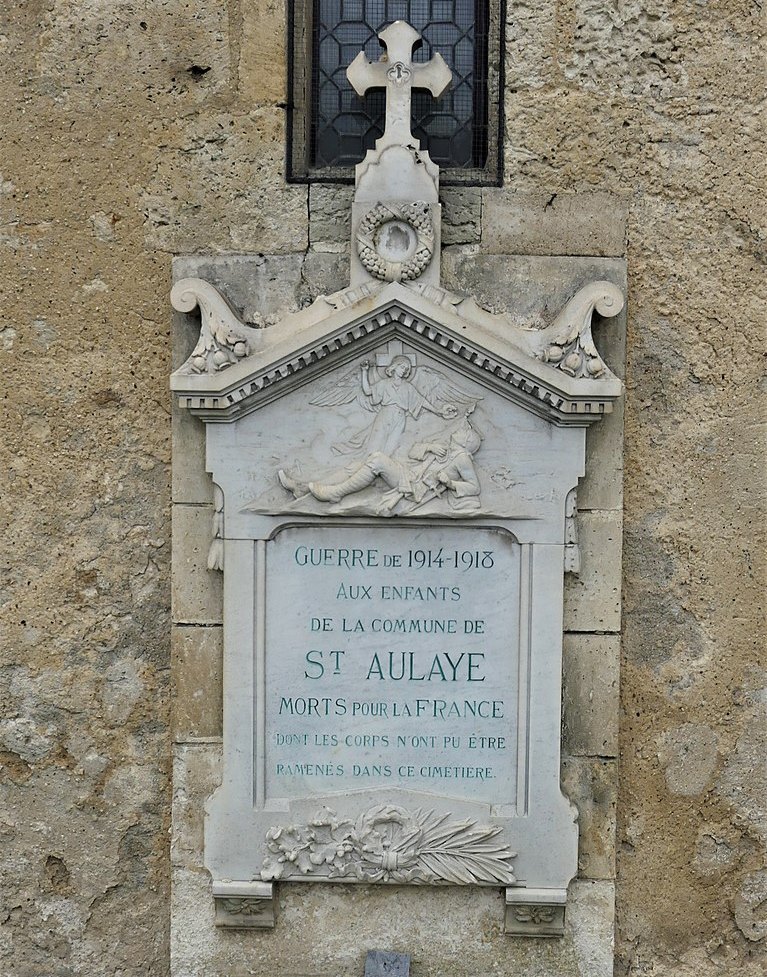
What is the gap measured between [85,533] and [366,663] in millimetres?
1234

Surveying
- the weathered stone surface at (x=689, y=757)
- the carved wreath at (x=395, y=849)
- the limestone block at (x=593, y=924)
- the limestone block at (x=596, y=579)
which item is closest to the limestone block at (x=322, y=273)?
the limestone block at (x=596, y=579)

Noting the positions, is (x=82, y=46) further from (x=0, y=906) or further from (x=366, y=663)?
(x=0, y=906)

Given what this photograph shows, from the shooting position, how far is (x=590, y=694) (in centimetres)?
434

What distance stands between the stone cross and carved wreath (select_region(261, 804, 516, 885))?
8.48 feet

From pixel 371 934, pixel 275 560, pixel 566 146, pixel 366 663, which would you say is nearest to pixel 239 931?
pixel 371 934

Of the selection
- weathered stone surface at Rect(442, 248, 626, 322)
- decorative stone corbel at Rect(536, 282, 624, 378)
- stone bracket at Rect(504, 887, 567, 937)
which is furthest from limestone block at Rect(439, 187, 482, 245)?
stone bracket at Rect(504, 887, 567, 937)

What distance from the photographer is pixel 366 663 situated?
4.30 meters

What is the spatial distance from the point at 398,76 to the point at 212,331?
119 centimetres

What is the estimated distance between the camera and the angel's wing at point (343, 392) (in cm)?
423

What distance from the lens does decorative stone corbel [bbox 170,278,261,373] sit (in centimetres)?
419

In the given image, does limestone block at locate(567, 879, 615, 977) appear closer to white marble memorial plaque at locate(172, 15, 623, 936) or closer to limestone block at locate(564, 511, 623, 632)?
white marble memorial plaque at locate(172, 15, 623, 936)

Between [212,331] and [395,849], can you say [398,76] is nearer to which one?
[212,331]

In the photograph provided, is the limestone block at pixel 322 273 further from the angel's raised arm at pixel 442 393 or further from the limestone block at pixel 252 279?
the angel's raised arm at pixel 442 393

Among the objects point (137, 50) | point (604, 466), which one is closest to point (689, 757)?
point (604, 466)
